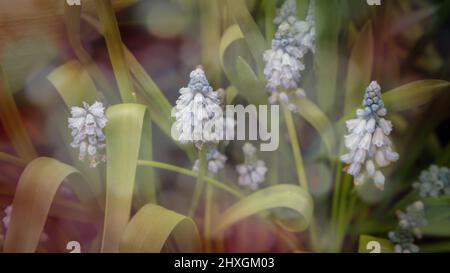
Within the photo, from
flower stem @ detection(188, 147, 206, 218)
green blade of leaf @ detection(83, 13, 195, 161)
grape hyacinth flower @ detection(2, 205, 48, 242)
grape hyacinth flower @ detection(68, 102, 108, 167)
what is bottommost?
grape hyacinth flower @ detection(2, 205, 48, 242)

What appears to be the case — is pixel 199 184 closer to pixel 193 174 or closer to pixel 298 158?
pixel 193 174

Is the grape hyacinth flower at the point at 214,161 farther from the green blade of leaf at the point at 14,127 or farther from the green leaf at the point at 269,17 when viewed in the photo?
the green blade of leaf at the point at 14,127

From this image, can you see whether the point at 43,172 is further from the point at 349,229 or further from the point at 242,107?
the point at 349,229

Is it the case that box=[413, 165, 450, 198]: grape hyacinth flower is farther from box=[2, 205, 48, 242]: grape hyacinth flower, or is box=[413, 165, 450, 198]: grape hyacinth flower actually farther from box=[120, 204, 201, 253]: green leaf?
box=[2, 205, 48, 242]: grape hyacinth flower

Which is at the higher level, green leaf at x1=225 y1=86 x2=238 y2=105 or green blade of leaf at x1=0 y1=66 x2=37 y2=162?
green leaf at x1=225 y1=86 x2=238 y2=105

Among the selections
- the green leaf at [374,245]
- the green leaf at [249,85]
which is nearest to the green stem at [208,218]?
the green leaf at [249,85]

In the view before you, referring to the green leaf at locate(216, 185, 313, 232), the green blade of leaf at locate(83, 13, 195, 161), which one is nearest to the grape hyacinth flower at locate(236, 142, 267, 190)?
the green leaf at locate(216, 185, 313, 232)
